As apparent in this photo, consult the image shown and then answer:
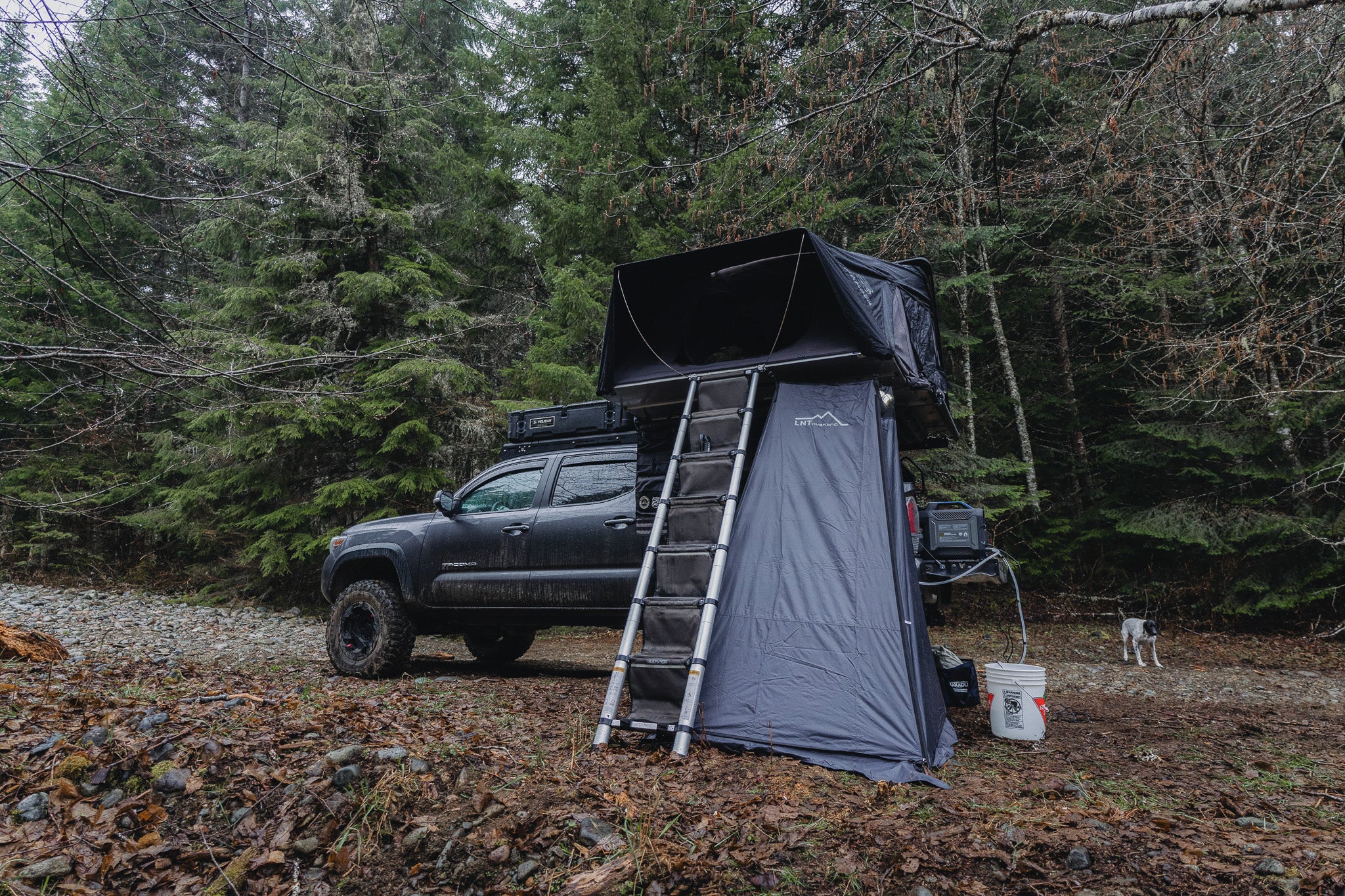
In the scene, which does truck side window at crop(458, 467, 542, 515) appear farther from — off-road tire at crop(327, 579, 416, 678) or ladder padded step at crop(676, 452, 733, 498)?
ladder padded step at crop(676, 452, 733, 498)

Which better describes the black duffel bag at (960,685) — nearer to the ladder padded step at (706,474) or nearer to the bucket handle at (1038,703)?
the bucket handle at (1038,703)

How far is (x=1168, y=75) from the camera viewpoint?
15.9ft

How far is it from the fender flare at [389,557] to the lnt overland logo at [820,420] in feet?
12.2

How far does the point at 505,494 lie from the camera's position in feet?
20.2

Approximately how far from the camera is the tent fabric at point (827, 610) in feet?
11.1

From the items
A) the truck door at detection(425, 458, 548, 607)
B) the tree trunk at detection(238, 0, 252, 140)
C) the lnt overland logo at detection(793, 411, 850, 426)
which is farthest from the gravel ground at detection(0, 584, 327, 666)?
the tree trunk at detection(238, 0, 252, 140)

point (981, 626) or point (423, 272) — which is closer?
point (981, 626)

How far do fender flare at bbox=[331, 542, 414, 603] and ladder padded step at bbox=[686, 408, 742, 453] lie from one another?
3.06m

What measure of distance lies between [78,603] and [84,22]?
11883 mm

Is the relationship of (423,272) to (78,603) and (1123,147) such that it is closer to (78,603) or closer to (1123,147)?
(78,603)

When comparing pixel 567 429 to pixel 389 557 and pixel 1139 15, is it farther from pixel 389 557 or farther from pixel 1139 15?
pixel 1139 15

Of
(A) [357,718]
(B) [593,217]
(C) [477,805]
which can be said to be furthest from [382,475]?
(C) [477,805]

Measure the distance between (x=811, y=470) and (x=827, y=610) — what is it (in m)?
0.82

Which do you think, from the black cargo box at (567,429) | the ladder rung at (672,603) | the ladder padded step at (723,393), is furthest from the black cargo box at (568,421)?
the ladder rung at (672,603)
